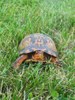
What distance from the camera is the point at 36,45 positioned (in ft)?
10.3

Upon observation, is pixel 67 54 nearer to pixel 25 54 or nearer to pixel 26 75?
pixel 25 54

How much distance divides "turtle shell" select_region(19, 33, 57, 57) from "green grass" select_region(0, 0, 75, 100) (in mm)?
99

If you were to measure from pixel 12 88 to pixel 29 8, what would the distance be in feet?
6.76

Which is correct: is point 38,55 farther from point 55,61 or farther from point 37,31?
point 37,31

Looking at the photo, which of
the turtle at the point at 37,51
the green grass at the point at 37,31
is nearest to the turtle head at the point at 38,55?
the turtle at the point at 37,51

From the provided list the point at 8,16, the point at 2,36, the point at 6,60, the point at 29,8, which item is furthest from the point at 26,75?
the point at 29,8

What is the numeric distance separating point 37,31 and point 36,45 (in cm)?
63

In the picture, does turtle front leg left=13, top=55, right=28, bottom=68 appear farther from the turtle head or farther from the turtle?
the turtle head

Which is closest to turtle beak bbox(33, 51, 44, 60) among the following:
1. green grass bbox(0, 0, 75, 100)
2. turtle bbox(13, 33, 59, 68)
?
turtle bbox(13, 33, 59, 68)

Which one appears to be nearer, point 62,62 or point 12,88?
point 12,88

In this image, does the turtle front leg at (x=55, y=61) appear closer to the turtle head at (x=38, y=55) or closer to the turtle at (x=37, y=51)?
the turtle at (x=37, y=51)

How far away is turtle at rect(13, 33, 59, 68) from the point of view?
3027 mm

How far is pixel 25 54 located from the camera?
3061 mm

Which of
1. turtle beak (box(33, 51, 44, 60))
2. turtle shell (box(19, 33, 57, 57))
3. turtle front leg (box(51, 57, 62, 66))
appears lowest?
turtle front leg (box(51, 57, 62, 66))
